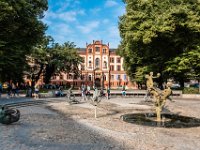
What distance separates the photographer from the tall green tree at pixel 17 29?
3095 cm

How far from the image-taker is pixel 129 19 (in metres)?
40.0

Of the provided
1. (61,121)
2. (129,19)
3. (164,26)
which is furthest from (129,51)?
(61,121)

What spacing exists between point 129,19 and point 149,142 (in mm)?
29278

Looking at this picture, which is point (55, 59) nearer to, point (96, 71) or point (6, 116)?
point (96, 71)

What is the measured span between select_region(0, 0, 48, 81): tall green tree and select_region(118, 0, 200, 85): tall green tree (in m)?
11.7

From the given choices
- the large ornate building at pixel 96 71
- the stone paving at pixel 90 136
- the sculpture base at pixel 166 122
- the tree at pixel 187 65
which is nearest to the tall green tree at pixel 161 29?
the tree at pixel 187 65

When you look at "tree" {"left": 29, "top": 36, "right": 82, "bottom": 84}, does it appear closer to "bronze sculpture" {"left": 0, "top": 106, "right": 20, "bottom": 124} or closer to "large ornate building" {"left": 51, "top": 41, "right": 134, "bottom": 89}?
"large ornate building" {"left": 51, "top": 41, "right": 134, "bottom": 89}

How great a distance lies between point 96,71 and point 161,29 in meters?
61.4

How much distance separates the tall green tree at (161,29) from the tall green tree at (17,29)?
1174 centimetres

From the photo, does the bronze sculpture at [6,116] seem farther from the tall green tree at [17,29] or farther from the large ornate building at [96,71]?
the large ornate building at [96,71]

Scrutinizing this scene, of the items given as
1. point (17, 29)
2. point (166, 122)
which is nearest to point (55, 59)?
point (17, 29)

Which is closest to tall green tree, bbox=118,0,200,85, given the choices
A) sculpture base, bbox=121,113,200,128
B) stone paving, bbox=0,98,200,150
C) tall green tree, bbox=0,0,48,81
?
tall green tree, bbox=0,0,48,81

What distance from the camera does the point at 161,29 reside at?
36844mm

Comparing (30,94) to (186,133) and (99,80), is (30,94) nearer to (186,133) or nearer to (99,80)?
(186,133)
